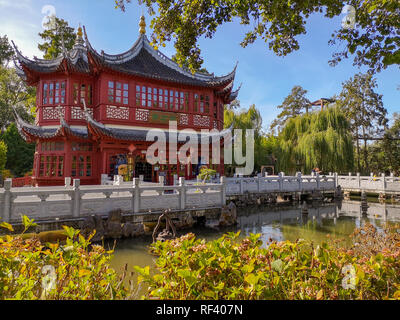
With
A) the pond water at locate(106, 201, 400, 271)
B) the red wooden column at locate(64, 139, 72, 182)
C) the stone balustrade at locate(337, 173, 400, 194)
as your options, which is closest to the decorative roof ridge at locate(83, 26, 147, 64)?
the red wooden column at locate(64, 139, 72, 182)

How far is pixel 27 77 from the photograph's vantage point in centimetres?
1319

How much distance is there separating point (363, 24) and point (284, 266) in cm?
445

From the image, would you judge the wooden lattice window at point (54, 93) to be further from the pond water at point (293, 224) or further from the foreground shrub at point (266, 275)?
the foreground shrub at point (266, 275)

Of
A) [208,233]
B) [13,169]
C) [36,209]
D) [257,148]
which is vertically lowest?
[208,233]

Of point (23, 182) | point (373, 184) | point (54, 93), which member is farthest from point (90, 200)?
point (373, 184)

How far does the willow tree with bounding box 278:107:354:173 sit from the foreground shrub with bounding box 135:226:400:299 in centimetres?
1857

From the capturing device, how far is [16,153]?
782 inches

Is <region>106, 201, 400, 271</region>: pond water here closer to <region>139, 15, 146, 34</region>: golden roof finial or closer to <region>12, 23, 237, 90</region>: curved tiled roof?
<region>12, 23, 237, 90</region>: curved tiled roof

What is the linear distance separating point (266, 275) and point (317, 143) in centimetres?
1929

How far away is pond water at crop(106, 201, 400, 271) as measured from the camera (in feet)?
21.8

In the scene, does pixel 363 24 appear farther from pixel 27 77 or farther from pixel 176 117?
pixel 27 77

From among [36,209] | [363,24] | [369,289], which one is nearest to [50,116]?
[36,209]

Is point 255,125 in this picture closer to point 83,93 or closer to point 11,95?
point 83,93

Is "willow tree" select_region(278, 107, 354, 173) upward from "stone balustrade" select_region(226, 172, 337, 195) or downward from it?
upward
